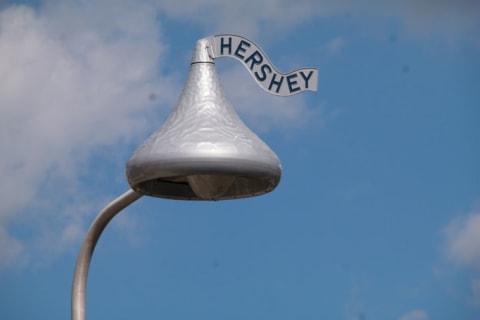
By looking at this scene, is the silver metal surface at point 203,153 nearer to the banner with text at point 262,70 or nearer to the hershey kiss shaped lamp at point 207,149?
the hershey kiss shaped lamp at point 207,149

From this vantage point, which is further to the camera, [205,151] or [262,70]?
[262,70]

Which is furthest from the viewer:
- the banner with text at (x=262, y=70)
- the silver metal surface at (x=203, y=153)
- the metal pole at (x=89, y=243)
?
the banner with text at (x=262, y=70)

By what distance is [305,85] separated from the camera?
25.7 ft

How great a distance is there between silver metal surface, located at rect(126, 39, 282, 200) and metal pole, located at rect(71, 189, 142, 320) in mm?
268

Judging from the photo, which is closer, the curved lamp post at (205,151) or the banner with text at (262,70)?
the curved lamp post at (205,151)

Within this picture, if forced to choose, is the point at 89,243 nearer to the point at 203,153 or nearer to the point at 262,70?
the point at 203,153

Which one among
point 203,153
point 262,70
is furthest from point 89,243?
point 262,70

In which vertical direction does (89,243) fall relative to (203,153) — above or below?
below

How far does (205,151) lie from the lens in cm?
676

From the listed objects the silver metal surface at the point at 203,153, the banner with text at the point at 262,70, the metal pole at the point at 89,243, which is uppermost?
the banner with text at the point at 262,70

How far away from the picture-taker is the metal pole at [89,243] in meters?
7.64

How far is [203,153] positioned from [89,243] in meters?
1.51

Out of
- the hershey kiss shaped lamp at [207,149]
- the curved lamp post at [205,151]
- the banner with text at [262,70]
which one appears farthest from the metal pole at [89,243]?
the banner with text at [262,70]

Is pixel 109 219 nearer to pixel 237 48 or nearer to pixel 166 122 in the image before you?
pixel 166 122
